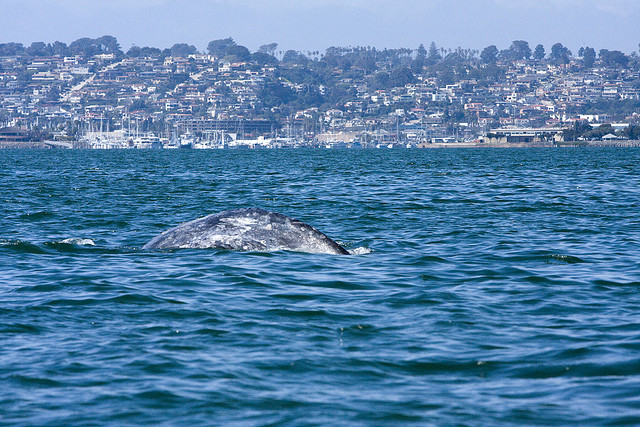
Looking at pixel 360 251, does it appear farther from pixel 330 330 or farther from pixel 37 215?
pixel 37 215

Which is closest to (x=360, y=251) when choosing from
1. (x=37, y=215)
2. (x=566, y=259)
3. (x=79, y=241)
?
(x=566, y=259)

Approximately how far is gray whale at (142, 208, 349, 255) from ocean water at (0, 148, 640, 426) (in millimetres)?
217

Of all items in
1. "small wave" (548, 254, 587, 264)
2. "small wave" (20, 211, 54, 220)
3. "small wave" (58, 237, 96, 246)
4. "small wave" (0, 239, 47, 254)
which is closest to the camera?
"small wave" (548, 254, 587, 264)

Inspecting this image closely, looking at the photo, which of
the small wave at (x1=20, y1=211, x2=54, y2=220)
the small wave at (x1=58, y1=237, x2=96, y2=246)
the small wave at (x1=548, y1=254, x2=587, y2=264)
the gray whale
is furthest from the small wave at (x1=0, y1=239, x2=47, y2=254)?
the small wave at (x1=548, y1=254, x2=587, y2=264)

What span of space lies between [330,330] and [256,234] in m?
4.87

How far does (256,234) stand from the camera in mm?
13336

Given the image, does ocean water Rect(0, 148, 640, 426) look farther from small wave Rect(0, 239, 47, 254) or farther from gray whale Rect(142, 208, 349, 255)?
gray whale Rect(142, 208, 349, 255)

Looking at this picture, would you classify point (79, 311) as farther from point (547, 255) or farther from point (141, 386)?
point (547, 255)

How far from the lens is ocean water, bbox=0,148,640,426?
6.39m

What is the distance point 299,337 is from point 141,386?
6.63 ft

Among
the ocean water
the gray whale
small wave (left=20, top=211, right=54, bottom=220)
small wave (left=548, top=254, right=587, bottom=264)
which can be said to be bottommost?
the ocean water

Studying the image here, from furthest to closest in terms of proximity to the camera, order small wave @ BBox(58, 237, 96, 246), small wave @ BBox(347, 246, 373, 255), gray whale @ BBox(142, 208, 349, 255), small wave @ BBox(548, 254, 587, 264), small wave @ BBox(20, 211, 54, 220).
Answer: small wave @ BBox(20, 211, 54, 220)
small wave @ BBox(58, 237, 96, 246)
small wave @ BBox(347, 246, 373, 255)
small wave @ BBox(548, 254, 587, 264)
gray whale @ BBox(142, 208, 349, 255)

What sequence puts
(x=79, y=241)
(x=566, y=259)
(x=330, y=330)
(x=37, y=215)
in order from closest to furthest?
(x=330, y=330) < (x=566, y=259) < (x=79, y=241) < (x=37, y=215)

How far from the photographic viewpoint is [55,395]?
6648 millimetres
